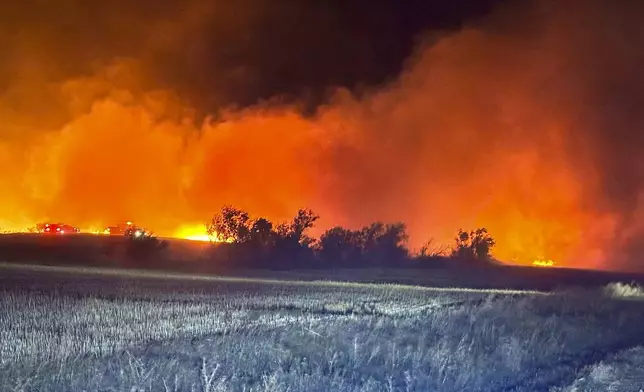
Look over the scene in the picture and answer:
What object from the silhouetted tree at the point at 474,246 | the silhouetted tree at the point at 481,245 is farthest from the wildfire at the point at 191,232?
the silhouetted tree at the point at 481,245

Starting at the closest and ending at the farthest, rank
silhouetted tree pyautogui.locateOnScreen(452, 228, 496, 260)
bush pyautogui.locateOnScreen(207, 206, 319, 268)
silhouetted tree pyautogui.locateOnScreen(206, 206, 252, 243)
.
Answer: bush pyautogui.locateOnScreen(207, 206, 319, 268)
silhouetted tree pyautogui.locateOnScreen(206, 206, 252, 243)
silhouetted tree pyautogui.locateOnScreen(452, 228, 496, 260)

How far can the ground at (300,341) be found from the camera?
1347cm

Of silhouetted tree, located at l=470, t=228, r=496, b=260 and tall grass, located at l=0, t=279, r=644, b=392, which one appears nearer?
tall grass, located at l=0, t=279, r=644, b=392

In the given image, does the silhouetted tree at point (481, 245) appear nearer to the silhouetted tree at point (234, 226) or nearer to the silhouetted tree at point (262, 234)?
the silhouetted tree at point (262, 234)

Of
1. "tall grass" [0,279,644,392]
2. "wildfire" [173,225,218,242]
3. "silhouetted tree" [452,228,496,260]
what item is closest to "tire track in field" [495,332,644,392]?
"tall grass" [0,279,644,392]

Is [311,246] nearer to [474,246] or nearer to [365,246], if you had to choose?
[365,246]

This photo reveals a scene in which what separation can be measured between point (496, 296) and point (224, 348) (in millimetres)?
19266

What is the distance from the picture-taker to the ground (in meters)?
13.5

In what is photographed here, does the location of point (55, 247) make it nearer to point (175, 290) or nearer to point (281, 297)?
point (175, 290)

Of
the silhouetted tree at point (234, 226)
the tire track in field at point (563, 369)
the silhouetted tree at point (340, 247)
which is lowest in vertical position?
the tire track in field at point (563, 369)

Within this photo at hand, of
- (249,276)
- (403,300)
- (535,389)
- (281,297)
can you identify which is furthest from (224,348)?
(249,276)

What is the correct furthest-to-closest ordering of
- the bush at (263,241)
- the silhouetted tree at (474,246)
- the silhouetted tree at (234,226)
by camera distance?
1. the silhouetted tree at (474,246)
2. the silhouetted tree at (234,226)
3. the bush at (263,241)

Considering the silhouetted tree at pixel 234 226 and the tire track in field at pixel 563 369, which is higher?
the silhouetted tree at pixel 234 226

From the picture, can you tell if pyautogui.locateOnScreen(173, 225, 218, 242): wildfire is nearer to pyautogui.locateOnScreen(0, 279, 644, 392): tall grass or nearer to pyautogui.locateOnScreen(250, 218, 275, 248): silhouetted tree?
pyautogui.locateOnScreen(250, 218, 275, 248): silhouetted tree
